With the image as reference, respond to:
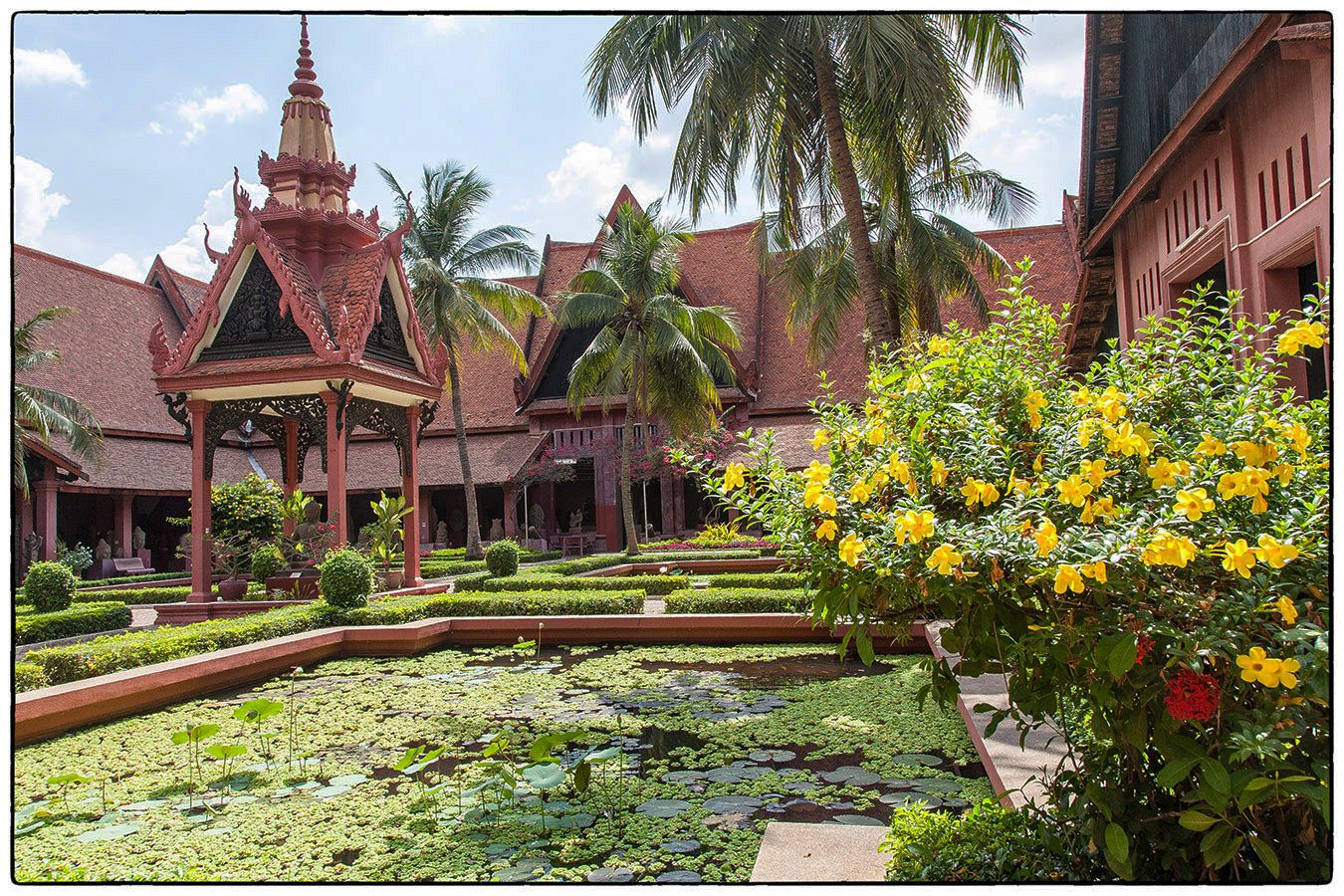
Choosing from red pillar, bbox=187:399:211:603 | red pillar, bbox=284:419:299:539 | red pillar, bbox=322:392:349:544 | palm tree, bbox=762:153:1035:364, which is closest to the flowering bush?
red pillar, bbox=322:392:349:544

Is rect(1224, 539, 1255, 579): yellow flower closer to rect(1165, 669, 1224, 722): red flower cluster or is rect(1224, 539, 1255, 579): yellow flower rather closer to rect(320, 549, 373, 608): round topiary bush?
rect(1165, 669, 1224, 722): red flower cluster

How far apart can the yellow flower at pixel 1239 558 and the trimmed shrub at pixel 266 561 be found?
11.3 meters

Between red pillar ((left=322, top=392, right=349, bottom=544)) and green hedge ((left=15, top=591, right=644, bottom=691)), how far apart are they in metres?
1.85

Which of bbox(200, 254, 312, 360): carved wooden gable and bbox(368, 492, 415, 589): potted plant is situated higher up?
bbox(200, 254, 312, 360): carved wooden gable

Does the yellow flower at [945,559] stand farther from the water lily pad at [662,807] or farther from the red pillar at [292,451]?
the red pillar at [292,451]

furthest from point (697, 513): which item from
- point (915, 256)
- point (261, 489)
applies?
point (261, 489)

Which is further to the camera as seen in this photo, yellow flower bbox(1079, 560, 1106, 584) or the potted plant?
the potted plant

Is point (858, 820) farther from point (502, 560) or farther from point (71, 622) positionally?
point (502, 560)

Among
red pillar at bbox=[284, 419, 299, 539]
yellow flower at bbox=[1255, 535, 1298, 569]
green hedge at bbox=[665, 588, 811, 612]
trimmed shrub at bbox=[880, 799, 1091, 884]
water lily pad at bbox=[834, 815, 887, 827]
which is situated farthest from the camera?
red pillar at bbox=[284, 419, 299, 539]

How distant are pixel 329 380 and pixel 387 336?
138cm

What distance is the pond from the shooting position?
11.0 feet

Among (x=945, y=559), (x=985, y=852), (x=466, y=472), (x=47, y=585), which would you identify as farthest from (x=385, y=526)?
(x=945, y=559)

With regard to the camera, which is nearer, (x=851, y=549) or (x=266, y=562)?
(x=851, y=549)

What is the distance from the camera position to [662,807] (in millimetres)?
3812
